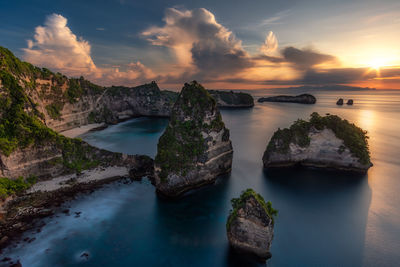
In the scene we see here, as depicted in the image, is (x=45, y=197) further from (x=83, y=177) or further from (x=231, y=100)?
(x=231, y=100)

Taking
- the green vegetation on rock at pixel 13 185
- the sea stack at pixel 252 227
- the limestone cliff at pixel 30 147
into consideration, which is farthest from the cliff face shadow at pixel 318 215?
the green vegetation on rock at pixel 13 185

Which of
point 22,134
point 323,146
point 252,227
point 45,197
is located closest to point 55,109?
point 22,134

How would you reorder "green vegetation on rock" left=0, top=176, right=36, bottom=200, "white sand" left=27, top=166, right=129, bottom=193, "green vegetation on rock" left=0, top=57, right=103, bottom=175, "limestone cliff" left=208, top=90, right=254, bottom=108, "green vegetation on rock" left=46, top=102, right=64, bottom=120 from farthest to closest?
"limestone cliff" left=208, top=90, right=254, bottom=108 → "green vegetation on rock" left=46, top=102, right=64, bottom=120 → "white sand" left=27, top=166, right=129, bottom=193 → "green vegetation on rock" left=0, top=57, right=103, bottom=175 → "green vegetation on rock" left=0, top=176, right=36, bottom=200

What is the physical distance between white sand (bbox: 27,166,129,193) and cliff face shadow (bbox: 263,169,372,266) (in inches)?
1134

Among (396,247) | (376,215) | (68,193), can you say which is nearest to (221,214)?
(396,247)

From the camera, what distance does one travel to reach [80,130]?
7069cm

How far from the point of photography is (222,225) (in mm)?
26297

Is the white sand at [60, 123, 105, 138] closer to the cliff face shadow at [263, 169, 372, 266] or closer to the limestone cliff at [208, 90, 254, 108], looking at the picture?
the cliff face shadow at [263, 169, 372, 266]

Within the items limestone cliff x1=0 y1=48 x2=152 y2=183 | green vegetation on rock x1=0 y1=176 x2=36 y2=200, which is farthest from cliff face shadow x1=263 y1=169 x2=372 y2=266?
green vegetation on rock x1=0 y1=176 x2=36 y2=200

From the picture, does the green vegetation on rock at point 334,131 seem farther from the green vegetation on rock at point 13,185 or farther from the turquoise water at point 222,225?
the green vegetation on rock at point 13,185

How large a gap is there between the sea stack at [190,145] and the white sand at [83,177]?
10.4 m

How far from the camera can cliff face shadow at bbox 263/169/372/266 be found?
860 inches

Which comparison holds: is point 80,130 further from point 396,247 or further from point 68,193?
point 396,247

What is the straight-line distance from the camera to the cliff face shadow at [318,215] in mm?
21844
